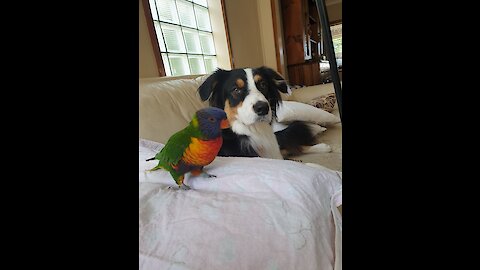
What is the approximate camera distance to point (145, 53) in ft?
2.49

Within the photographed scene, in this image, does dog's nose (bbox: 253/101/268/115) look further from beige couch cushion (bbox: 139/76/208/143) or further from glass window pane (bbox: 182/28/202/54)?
glass window pane (bbox: 182/28/202/54)

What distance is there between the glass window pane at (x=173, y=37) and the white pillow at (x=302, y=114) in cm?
43

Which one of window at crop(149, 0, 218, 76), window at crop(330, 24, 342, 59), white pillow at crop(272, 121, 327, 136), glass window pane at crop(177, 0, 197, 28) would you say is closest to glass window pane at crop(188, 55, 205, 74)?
window at crop(149, 0, 218, 76)

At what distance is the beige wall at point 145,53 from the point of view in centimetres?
73

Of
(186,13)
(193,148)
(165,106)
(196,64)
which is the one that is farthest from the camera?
(196,64)

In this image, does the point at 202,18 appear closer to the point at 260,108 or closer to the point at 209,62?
the point at 209,62

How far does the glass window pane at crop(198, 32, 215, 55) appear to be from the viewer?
742 millimetres

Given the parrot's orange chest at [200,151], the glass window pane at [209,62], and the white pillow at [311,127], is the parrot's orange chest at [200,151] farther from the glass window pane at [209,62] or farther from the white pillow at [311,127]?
the glass window pane at [209,62]

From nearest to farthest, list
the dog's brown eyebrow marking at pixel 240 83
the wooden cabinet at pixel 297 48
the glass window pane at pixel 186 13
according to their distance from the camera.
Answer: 1. the dog's brown eyebrow marking at pixel 240 83
2. the glass window pane at pixel 186 13
3. the wooden cabinet at pixel 297 48

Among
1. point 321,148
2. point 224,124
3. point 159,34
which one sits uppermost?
point 159,34

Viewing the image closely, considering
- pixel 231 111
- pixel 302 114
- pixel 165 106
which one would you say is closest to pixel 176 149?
pixel 231 111

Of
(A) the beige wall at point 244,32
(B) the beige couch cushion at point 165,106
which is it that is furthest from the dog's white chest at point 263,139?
(A) the beige wall at point 244,32

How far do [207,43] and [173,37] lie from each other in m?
0.12

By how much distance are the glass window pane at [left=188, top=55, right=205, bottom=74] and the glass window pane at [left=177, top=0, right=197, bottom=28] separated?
0.10 meters
